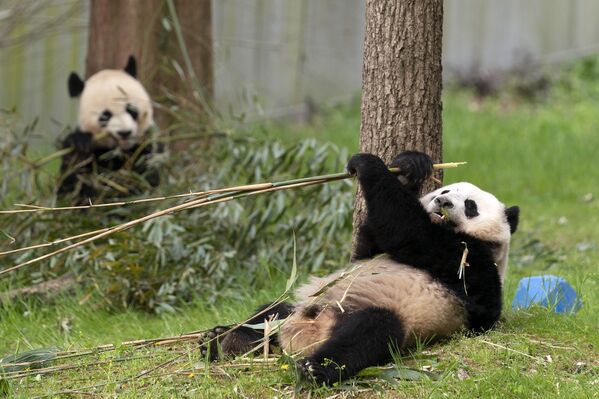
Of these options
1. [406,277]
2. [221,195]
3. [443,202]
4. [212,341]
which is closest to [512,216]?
[443,202]

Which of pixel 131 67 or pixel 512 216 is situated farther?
pixel 131 67

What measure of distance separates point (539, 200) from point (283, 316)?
5.47m

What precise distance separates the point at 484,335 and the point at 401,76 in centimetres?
142

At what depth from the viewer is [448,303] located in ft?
15.1

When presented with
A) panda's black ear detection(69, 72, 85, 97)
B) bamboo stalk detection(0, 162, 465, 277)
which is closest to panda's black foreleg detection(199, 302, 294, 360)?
bamboo stalk detection(0, 162, 465, 277)

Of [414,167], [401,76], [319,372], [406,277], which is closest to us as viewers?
[319,372]

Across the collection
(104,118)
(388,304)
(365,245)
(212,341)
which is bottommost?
(212,341)

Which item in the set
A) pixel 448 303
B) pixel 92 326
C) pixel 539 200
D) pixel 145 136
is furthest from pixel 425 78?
pixel 539 200

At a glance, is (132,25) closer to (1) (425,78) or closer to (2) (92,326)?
(2) (92,326)

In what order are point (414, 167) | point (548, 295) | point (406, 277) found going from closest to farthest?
point (406, 277)
point (414, 167)
point (548, 295)

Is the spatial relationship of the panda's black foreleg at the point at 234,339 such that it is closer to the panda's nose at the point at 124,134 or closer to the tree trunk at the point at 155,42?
the panda's nose at the point at 124,134

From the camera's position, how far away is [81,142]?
744 cm

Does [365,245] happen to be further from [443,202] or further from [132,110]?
[132,110]

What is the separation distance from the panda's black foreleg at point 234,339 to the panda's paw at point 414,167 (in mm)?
897
